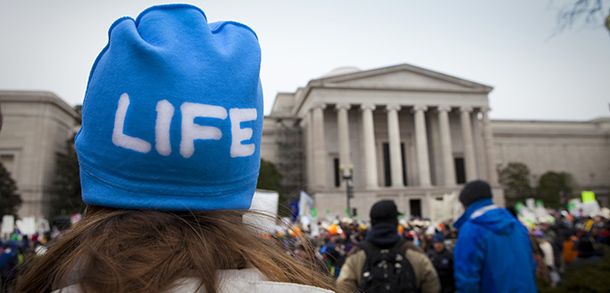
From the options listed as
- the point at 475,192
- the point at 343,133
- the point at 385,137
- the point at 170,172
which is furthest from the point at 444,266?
the point at 385,137

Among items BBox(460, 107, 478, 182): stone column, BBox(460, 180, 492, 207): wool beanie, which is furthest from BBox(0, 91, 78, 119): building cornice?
BBox(460, 180, 492, 207): wool beanie

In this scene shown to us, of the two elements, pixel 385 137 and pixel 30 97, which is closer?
pixel 30 97

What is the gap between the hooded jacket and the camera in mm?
3154

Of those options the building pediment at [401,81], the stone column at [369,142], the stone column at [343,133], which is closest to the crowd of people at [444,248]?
the stone column at [369,142]

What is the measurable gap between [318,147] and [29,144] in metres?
24.6

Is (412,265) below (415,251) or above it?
below

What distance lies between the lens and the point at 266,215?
1071 millimetres

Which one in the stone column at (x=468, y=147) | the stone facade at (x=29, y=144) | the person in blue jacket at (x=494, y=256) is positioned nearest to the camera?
the person in blue jacket at (x=494, y=256)

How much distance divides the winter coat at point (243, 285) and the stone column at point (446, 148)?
1483 inches

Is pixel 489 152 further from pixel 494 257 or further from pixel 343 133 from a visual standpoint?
pixel 494 257

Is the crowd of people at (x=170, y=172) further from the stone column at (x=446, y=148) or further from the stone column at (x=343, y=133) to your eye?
the stone column at (x=446, y=148)

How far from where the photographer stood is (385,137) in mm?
39094

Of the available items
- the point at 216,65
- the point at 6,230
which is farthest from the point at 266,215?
the point at 6,230

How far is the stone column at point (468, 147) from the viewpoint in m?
36.9
